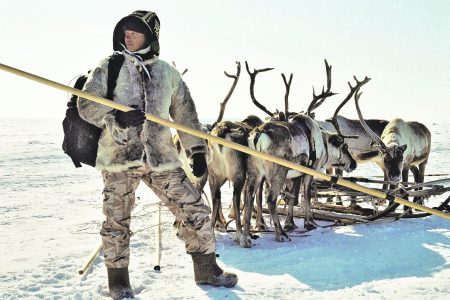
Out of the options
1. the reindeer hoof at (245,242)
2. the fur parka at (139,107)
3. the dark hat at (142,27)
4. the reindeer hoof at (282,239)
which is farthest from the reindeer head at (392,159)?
the dark hat at (142,27)

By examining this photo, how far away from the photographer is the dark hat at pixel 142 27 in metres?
3.80

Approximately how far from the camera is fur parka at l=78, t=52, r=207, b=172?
3605 mm

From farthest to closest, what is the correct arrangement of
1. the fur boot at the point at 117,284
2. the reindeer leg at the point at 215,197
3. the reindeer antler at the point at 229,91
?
the reindeer antler at the point at 229,91, the reindeer leg at the point at 215,197, the fur boot at the point at 117,284

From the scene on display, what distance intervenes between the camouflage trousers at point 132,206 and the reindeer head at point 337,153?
14.9ft

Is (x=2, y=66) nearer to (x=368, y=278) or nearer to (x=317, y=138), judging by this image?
(x=368, y=278)

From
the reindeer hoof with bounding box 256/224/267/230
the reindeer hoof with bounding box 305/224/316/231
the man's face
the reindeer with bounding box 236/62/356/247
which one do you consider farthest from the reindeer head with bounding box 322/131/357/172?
the man's face

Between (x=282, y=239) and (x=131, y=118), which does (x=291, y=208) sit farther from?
(x=131, y=118)

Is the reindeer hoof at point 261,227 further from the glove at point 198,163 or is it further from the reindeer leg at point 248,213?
the glove at point 198,163

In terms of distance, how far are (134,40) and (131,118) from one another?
2.32ft

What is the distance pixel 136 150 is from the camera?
376 centimetres

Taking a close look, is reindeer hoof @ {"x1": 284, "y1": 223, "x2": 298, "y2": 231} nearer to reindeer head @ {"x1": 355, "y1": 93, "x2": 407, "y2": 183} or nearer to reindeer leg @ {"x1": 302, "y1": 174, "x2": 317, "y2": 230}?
reindeer leg @ {"x1": 302, "y1": 174, "x2": 317, "y2": 230}

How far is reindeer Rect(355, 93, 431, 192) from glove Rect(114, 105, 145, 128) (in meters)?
6.14

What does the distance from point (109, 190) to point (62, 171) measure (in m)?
11.7

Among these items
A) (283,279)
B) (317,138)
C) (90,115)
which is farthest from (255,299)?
(317,138)
